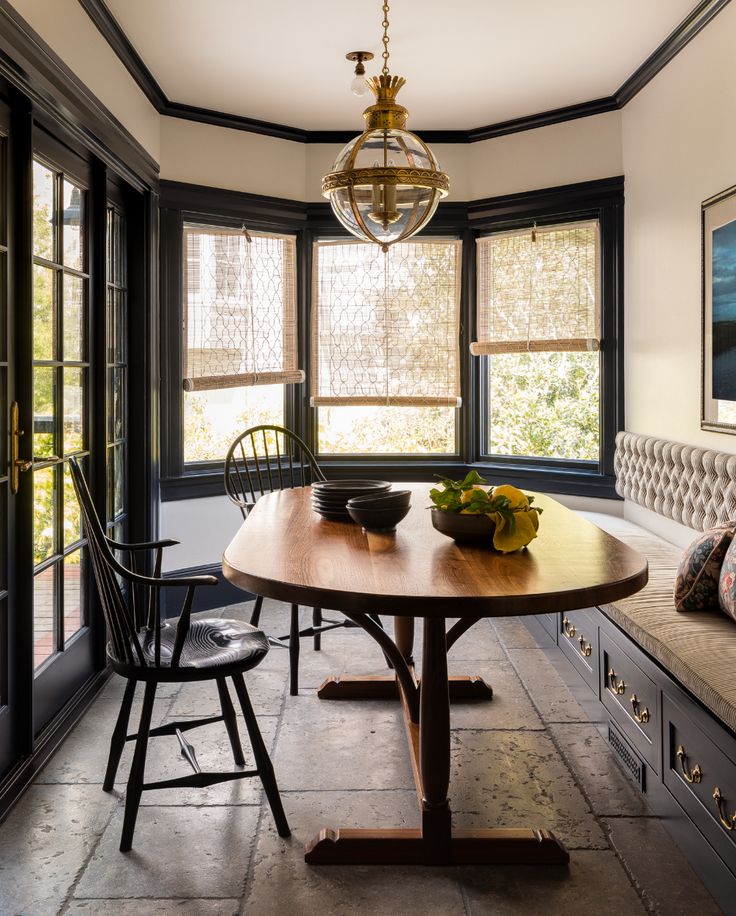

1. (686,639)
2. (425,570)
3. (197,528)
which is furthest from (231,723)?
(197,528)

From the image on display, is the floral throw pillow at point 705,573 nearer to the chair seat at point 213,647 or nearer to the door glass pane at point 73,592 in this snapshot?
the chair seat at point 213,647

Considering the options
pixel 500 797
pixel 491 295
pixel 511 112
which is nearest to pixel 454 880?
pixel 500 797

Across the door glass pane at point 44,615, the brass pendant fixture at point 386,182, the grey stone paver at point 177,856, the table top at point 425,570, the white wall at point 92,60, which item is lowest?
the grey stone paver at point 177,856

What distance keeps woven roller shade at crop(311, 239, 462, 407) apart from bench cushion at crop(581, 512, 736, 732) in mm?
2390

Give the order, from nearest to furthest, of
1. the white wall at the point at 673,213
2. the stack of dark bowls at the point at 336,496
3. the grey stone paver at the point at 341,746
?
the grey stone paver at the point at 341,746 < the stack of dark bowls at the point at 336,496 < the white wall at the point at 673,213

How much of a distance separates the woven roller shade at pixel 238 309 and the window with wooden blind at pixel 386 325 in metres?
0.20

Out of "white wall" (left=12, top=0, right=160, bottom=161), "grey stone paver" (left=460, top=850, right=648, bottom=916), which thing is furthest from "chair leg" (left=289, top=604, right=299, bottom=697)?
"white wall" (left=12, top=0, right=160, bottom=161)

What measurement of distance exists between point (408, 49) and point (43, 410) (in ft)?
7.95

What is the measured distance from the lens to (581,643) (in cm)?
338

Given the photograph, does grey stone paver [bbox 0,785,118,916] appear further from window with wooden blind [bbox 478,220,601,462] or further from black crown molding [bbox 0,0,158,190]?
window with wooden blind [bbox 478,220,601,462]

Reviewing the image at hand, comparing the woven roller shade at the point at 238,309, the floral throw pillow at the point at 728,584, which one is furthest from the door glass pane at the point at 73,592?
the floral throw pillow at the point at 728,584

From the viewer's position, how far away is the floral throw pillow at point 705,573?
2.69 m

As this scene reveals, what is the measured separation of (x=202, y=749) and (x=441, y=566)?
132 centimetres

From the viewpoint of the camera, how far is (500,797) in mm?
2633
